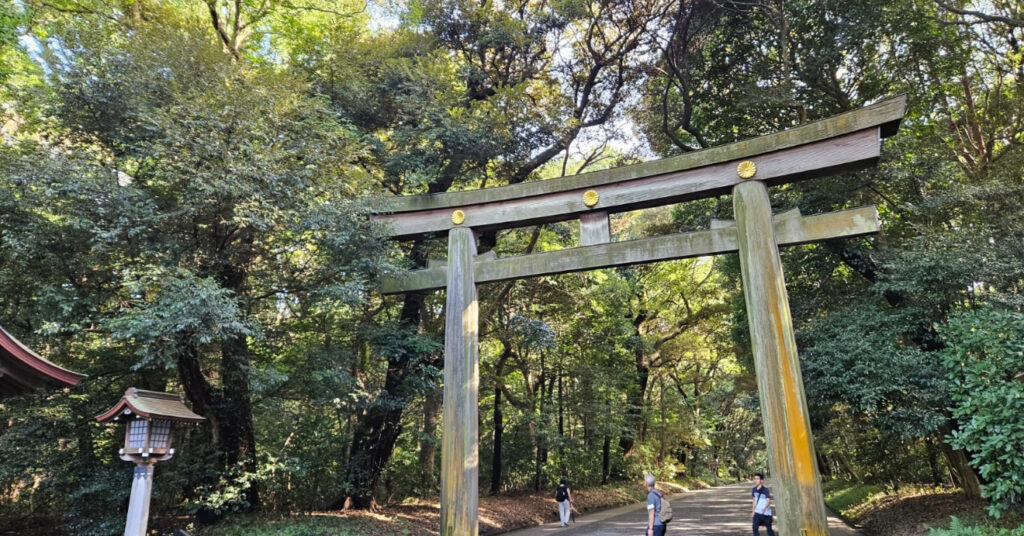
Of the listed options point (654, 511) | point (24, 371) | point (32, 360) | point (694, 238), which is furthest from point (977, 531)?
point (24, 371)

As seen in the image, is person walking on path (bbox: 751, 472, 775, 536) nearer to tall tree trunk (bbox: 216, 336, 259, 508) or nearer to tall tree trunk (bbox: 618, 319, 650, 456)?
tall tree trunk (bbox: 216, 336, 259, 508)

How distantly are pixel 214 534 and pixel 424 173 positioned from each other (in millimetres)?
6815

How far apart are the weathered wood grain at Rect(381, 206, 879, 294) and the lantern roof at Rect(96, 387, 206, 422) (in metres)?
3.11

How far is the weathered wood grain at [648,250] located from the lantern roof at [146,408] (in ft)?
10.2

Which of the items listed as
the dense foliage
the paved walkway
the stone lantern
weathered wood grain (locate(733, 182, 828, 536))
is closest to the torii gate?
weathered wood grain (locate(733, 182, 828, 536))

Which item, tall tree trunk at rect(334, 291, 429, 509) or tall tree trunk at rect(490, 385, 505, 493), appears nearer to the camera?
tall tree trunk at rect(334, 291, 429, 509)

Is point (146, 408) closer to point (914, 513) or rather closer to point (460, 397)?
point (460, 397)

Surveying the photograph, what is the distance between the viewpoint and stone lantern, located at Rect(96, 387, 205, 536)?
212 inches

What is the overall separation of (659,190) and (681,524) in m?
9.47

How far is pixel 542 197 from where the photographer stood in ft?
24.8

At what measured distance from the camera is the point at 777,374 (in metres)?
5.89

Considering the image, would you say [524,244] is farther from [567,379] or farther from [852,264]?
[852,264]

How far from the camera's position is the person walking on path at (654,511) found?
22.4 feet

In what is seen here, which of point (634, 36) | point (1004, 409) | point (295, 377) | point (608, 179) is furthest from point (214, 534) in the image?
point (634, 36)
